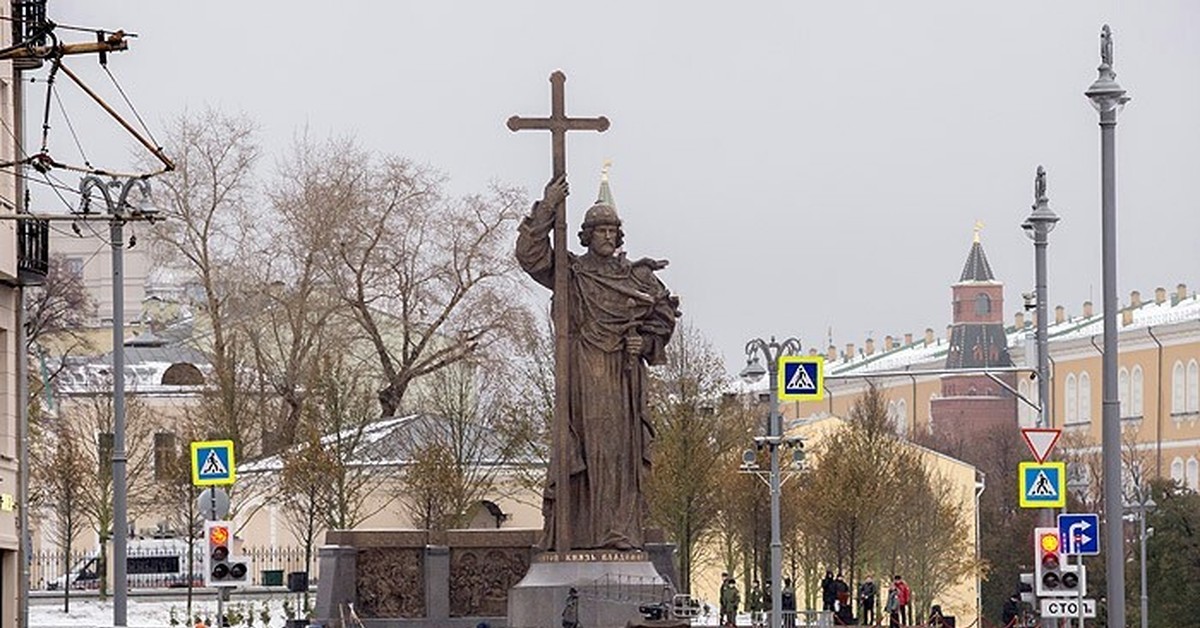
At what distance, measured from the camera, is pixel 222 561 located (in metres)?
37.4

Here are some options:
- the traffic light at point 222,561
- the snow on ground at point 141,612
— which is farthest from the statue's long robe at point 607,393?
the snow on ground at point 141,612

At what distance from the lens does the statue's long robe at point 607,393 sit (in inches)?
1845

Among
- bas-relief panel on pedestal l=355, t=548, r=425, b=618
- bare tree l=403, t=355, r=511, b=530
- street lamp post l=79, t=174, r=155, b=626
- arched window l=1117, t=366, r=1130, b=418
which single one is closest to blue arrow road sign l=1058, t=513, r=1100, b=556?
street lamp post l=79, t=174, r=155, b=626

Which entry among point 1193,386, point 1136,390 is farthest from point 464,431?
point 1136,390

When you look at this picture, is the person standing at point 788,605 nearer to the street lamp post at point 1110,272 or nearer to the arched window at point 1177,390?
the street lamp post at point 1110,272

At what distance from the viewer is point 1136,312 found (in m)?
185

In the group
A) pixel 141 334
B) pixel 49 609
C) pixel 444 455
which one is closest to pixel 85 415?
pixel 444 455

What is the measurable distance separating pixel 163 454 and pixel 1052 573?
144ft

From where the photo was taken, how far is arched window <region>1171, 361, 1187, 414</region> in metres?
170

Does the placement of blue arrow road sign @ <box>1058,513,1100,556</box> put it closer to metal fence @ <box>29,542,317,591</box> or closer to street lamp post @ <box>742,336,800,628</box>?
street lamp post @ <box>742,336,800,628</box>

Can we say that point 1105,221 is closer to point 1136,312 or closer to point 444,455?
point 444,455

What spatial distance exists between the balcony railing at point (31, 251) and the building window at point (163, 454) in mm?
24804

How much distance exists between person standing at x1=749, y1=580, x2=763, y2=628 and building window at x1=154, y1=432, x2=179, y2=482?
1327 cm

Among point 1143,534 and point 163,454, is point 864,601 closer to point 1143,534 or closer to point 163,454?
point 1143,534
